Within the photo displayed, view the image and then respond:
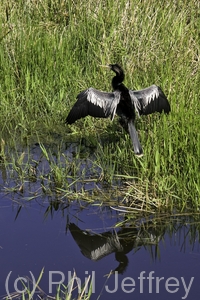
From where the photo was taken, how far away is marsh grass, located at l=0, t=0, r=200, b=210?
19.4 ft

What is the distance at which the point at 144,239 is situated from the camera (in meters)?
5.20

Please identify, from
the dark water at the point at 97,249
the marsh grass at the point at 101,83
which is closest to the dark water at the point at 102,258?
the dark water at the point at 97,249

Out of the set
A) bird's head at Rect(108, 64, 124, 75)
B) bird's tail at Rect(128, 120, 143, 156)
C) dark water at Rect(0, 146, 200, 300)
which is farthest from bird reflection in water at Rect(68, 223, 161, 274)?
bird's head at Rect(108, 64, 124, 75)

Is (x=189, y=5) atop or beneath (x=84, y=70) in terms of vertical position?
atop

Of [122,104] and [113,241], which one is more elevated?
[122,104]

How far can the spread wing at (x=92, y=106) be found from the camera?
249 inches

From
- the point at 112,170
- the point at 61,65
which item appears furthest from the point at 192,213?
the point at 61,65

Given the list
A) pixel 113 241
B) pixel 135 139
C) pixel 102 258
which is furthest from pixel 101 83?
pixel 102 258

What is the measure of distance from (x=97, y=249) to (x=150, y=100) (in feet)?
5.47

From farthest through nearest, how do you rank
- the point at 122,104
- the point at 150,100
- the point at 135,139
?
the point at 122,104 < the point at 150,100 < the point at 135,139

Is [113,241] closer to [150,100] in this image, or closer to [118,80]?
[150,100]

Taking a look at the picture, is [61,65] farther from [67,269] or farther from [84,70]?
[67,269]

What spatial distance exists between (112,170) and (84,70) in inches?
98.2

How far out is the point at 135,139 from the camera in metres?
6.09
